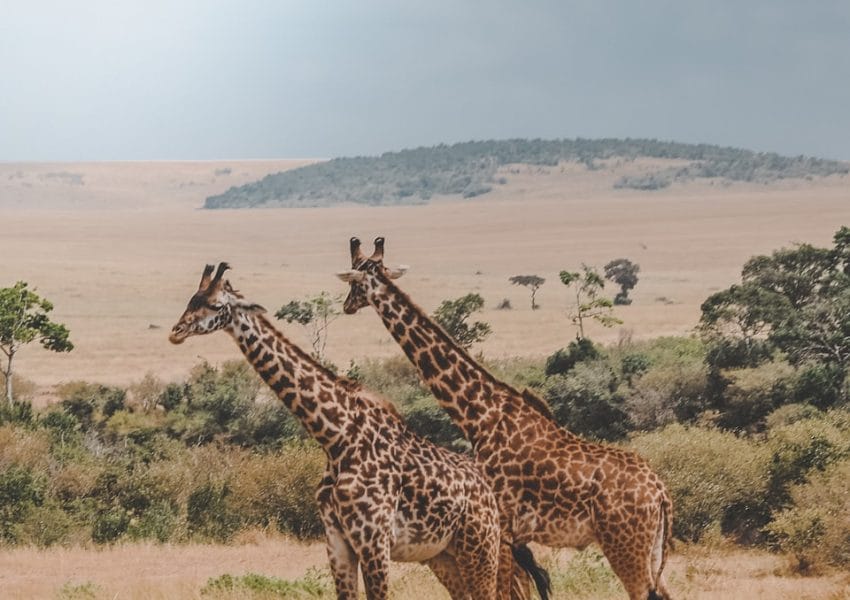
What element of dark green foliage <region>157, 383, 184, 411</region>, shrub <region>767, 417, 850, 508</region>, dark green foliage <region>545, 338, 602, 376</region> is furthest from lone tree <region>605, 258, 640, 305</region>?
shrub <region>767, 417, 850, 508</region>

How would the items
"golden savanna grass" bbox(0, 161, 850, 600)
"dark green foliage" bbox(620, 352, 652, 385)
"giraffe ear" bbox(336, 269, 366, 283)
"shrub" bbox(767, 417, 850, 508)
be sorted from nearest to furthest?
"giraffe ear" bbox(336, 269, 366, 283), "golden savanna grass" bbox(0, 161, 850, 600), "shrub" bbox(767, 417, 850, 508), "dark green foliage" bbox(620, 352, 652, 385)

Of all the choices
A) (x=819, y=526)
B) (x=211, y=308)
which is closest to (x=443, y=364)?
(x=211, y=308)

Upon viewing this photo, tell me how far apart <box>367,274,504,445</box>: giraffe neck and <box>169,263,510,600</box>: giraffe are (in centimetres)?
63

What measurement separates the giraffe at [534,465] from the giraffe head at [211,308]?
0.78 metres

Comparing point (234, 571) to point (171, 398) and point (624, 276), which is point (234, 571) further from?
point (624, 276)

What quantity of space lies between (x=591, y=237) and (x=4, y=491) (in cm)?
9583

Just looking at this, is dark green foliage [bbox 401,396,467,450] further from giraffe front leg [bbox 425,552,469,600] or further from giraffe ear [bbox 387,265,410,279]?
giraffe front leg [bbox 425,552,469,600]

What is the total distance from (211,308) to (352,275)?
102 centimetres

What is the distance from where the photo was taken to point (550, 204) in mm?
161750

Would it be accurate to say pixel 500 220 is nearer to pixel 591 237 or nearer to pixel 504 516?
pixel 591 237

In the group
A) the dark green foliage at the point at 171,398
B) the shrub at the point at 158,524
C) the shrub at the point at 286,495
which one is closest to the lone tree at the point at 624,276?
the dark green foliage at the point at 171,398

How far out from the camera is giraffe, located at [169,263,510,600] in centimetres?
825

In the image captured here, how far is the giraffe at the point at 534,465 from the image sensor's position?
915 centimetres

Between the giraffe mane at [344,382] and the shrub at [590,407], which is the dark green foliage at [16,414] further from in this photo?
the giraffe mane at [344,382]
